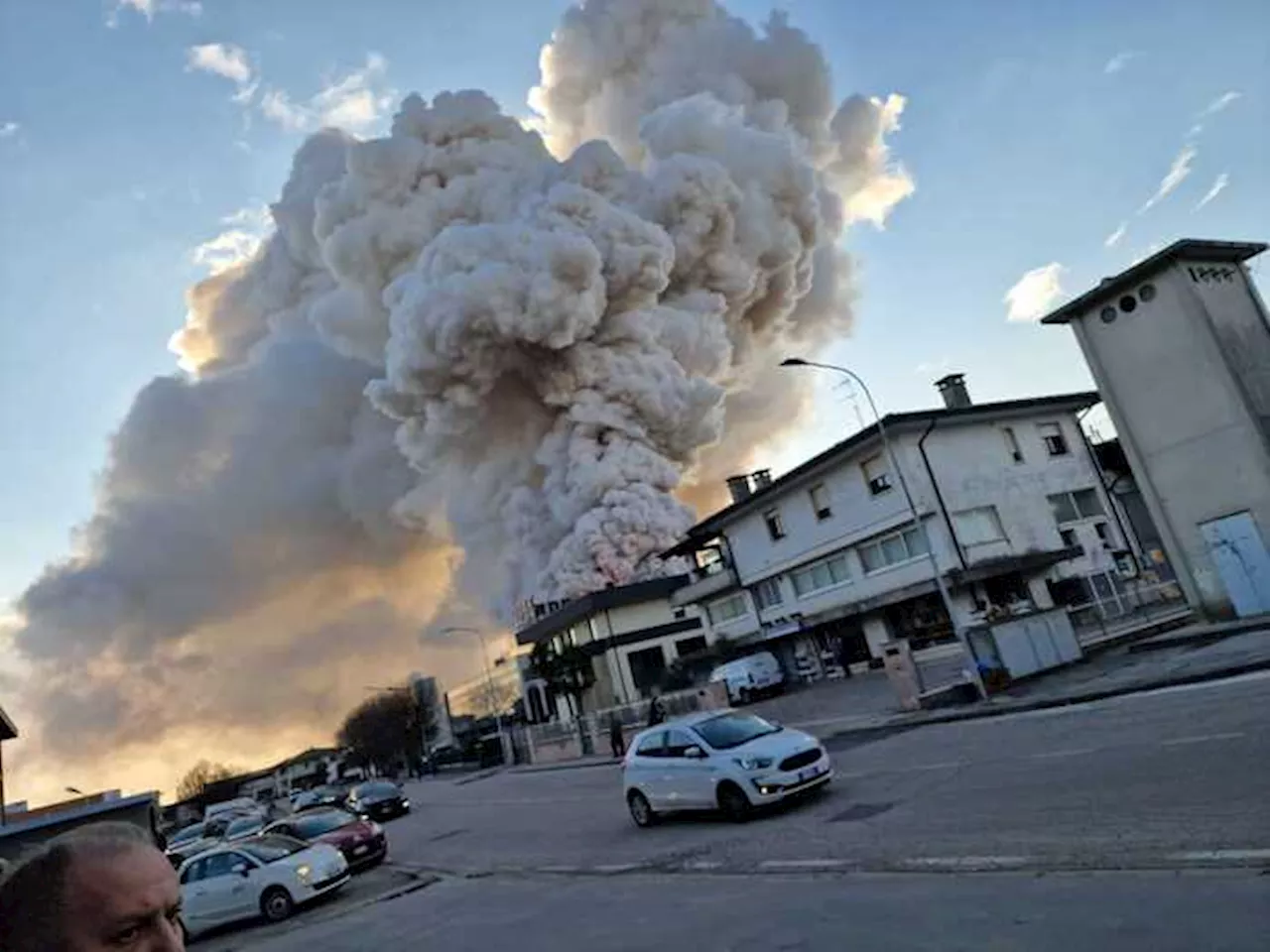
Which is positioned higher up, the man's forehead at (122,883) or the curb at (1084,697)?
the man's forehead at (122,883)

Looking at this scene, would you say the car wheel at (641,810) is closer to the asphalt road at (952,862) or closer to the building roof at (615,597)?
the asphalt road at (952,862)

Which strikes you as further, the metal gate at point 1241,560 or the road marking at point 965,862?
the metal gate at point 1241,560

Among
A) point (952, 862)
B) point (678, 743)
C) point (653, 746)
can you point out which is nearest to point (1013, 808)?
point (952, 862)

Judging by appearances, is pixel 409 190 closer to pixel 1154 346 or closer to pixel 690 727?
pixel 1154 346


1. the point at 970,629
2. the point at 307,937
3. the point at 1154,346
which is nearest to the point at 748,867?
the point at 307,937

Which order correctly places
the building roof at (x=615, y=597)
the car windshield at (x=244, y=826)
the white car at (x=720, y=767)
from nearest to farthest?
the white car at (x=720, y=767) < the car windshield at (x=244, y=826) < the building roof at (x=615, y=597)

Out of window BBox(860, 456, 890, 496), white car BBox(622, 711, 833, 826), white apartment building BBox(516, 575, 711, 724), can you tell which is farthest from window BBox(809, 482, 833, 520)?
white car BBox(622, 711, 833, 826)

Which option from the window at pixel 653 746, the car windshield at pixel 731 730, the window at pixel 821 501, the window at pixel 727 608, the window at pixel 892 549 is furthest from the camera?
the window at pixel 727 608

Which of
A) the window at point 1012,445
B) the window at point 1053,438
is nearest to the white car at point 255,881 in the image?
the window at point 1012,445

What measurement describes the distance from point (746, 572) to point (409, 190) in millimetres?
35774

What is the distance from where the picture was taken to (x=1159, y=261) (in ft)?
69.5

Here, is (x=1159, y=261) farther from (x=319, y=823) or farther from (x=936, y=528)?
(x=319, y=823)

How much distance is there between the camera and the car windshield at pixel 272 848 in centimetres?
1566

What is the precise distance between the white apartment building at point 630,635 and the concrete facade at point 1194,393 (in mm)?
32103
